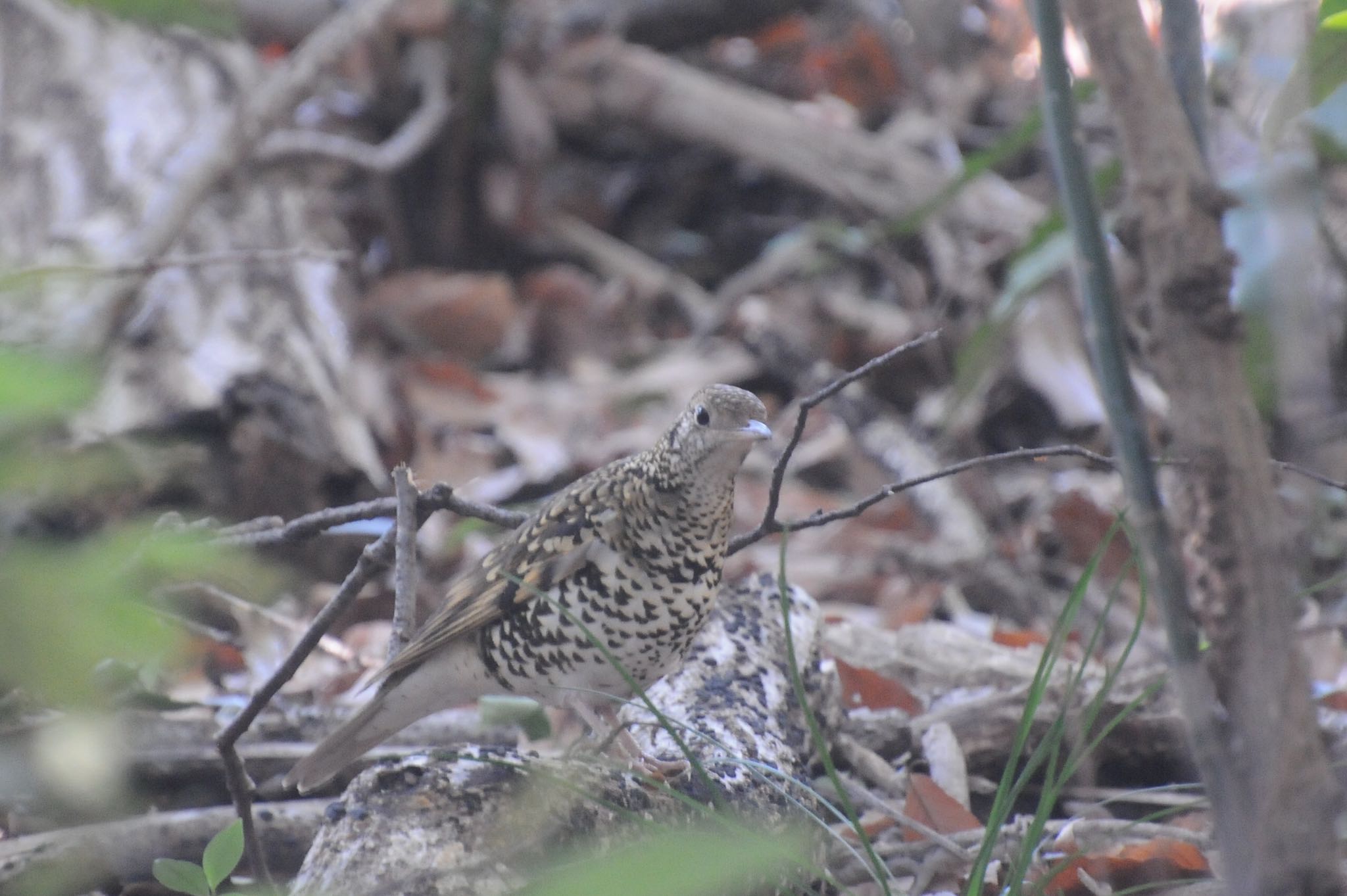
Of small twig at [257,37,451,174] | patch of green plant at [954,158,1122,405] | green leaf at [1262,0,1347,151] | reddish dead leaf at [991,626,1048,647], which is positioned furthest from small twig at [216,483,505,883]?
small twig at [257,37,451,174]

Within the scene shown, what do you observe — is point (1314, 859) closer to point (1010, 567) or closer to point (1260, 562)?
point (1260, 562)

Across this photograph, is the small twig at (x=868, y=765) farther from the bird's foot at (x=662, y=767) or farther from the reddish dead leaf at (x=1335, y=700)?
the reddish dead leaf at (x=1335, y=700)

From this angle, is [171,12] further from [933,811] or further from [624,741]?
[933,811]

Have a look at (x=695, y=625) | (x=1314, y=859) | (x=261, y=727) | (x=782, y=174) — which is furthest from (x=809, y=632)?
(x=782, y=174)

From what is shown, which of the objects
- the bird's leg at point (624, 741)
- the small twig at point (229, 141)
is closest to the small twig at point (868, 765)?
the bird's leg at point (624, 741)

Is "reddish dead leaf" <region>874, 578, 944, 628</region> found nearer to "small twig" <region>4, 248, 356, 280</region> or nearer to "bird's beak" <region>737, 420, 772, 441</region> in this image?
"bird's beak" <region>737, 420, 772, 441</region>
